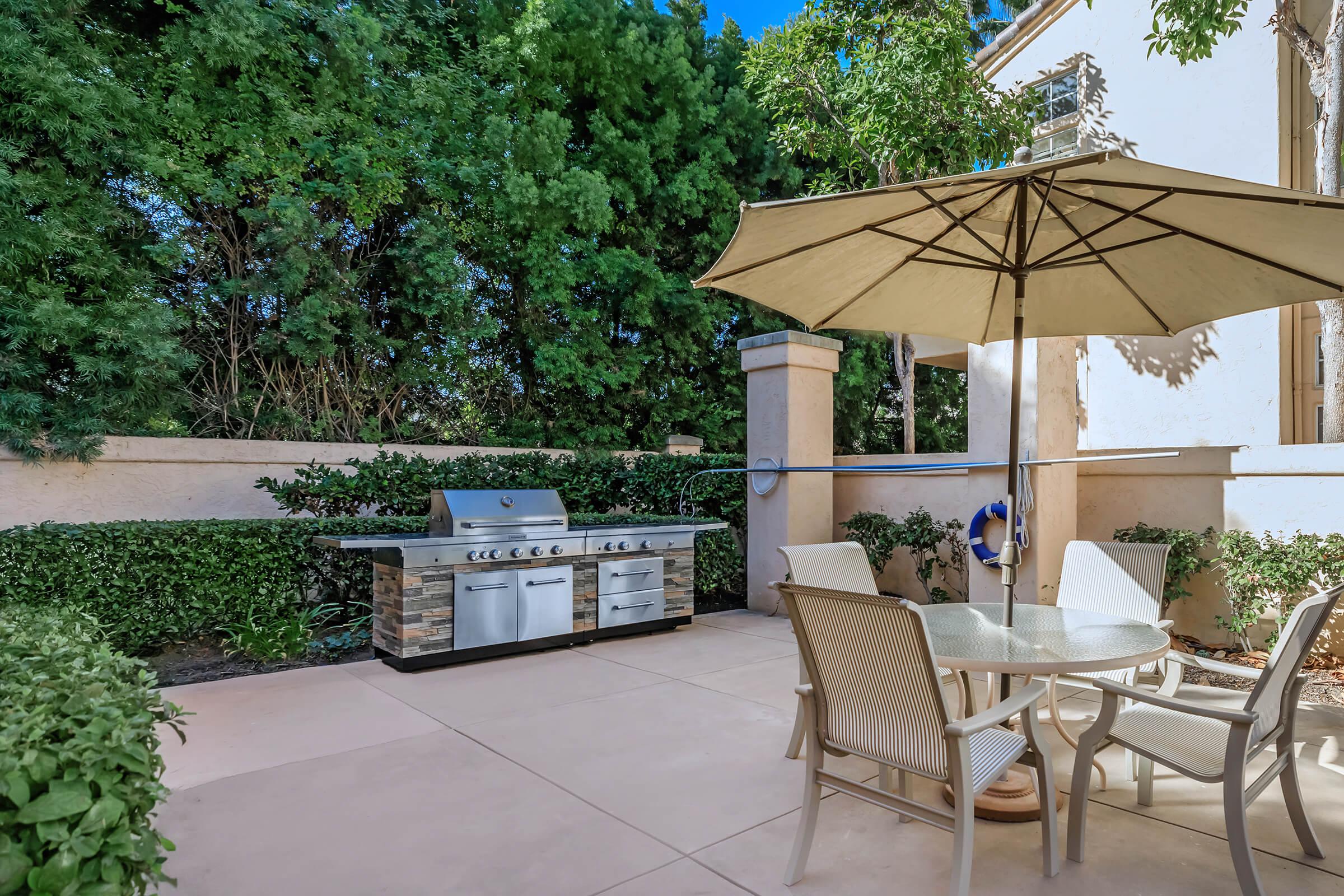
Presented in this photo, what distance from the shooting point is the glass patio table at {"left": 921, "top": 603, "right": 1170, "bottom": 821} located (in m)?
2.23

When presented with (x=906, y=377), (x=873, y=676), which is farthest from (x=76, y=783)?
(x=906, y=377)

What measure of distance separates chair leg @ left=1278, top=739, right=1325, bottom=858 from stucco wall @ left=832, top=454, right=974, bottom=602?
10.8 feet

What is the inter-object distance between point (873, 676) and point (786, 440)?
4424 mm

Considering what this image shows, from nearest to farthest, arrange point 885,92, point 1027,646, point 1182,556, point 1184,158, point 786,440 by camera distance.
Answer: point 1027,646, point 1182,556, point 786,440, point 1184,158, point 885,92

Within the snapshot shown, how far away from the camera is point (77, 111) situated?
5.78 meters

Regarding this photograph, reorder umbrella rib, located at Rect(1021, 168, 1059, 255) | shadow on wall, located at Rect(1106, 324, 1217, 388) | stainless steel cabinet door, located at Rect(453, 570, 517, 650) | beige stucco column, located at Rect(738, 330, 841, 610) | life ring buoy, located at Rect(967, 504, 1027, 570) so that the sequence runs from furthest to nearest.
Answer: shadow on wall, located at Rect(1106, 324, 1217, 388) < beige stucco column, located at Rect(738, 330, 841, 610) < life ring buoy, located at Rect(967, 504, 1027, 570) < stainless steel cabinet door, located at Rect(453, 570, 517, 650) < umbrella rib, located at Rect(1021, 168, 1059, 255)

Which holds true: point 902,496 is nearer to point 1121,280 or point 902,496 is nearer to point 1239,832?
point 1121,280

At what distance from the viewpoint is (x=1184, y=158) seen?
7.07 meters

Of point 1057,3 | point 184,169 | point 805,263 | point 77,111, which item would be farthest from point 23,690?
point 1057,3

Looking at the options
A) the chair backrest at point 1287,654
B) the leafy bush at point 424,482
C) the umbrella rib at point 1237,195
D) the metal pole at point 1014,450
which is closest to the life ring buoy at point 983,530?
the metal pole at point 1014,450

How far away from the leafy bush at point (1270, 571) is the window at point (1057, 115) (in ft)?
17.8

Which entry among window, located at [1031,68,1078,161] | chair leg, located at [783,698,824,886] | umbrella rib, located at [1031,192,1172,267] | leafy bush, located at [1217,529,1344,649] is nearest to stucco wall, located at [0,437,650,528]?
chair leg, located at [783,698,824,886]

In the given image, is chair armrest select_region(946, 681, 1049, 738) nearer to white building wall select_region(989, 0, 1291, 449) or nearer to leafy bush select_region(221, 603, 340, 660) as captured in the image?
leafy bush select_region(221, 603, 340, 660)

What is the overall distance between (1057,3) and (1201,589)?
276 inches
